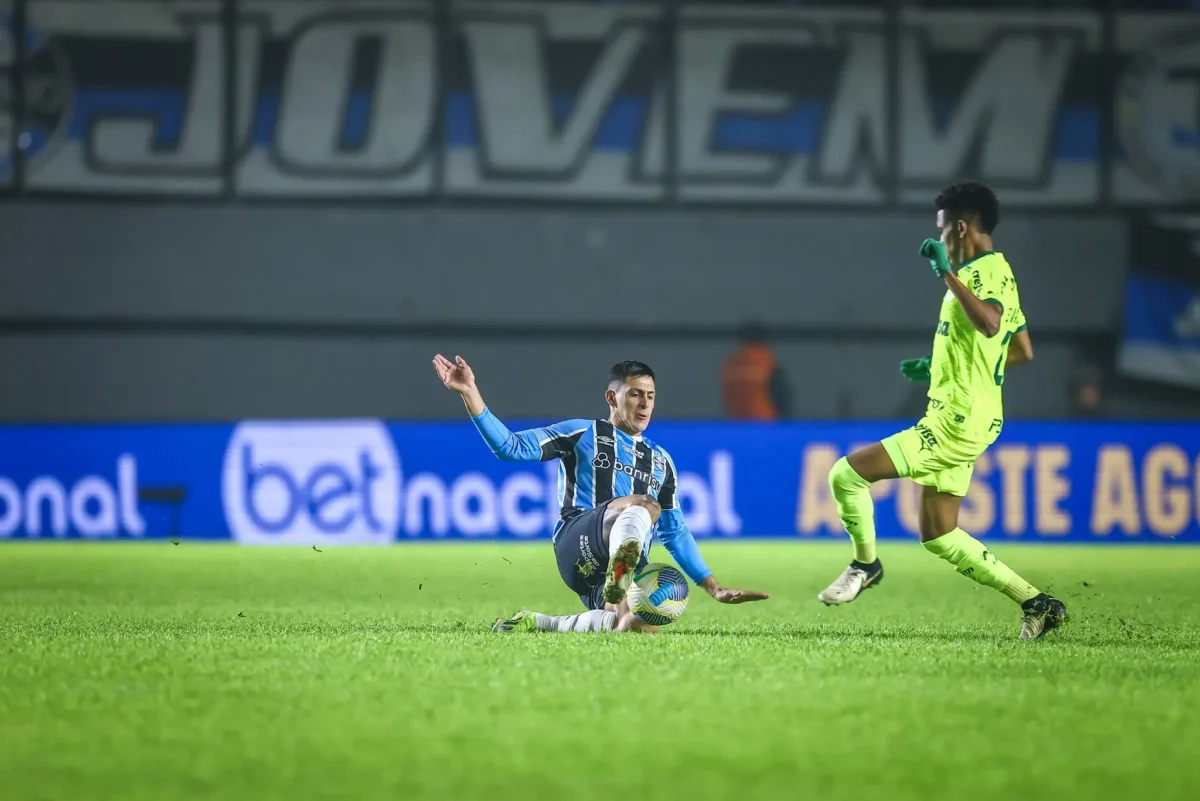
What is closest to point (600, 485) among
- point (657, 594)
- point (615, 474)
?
point (615, 474)

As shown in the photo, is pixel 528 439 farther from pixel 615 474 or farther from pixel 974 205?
pixel 974 205

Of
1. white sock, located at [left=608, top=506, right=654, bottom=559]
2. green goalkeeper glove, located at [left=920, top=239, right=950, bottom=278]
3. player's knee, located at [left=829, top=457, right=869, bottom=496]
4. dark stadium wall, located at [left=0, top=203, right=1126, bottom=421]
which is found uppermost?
dark stadium wall, located at [left=0, top=203, right=1126, bottom=421]

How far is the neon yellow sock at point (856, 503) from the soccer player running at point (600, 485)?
0.44 metres

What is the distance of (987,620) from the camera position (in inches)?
294

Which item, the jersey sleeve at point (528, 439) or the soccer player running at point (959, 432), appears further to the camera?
the soccer player running at point (959, 432)

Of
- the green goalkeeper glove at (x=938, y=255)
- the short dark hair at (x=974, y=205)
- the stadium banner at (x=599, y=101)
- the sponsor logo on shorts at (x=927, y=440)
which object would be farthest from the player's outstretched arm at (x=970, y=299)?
the stadium banner at (x=599, y=101)

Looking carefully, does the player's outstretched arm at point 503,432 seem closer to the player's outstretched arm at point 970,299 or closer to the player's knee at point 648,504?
the player's knee at point 648,504

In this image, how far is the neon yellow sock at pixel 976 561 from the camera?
6273 mm

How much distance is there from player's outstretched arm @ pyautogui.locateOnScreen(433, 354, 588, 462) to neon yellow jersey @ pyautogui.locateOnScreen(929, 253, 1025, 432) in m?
1.37

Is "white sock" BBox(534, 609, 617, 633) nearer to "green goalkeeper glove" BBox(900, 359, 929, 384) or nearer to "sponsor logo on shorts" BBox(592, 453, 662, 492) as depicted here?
"sponsor logo on shorts" BBox(592, 453, 662, 492)

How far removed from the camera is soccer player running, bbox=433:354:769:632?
6.19 m

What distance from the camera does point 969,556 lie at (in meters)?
6.28

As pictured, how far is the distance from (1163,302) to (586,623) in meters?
14.8

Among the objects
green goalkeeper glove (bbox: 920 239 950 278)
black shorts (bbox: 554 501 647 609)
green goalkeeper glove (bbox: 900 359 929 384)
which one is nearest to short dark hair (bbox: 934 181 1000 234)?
green goalkeeper glove (bbox: 920 239 950 278)
